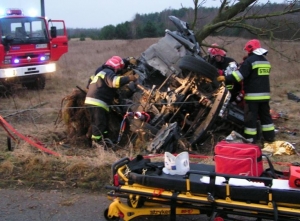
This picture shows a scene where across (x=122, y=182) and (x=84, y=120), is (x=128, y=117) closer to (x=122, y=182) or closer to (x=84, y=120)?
(x=84, y=120)

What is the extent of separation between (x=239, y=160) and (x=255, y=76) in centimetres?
374

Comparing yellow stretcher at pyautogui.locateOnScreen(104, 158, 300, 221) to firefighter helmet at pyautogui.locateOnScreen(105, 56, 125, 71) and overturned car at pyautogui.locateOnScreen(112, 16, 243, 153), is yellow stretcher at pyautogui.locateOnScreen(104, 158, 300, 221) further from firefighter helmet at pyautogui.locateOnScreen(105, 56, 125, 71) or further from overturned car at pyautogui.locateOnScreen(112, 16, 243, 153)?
firefighter helmet at pyautogui.locateOnScreen(105, 56, 125, 71)

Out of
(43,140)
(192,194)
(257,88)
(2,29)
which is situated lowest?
(43,140)

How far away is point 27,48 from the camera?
13.2 m

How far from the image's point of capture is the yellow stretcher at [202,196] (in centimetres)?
310

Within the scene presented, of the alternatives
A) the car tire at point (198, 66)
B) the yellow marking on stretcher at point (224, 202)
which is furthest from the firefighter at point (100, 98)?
the yellow marking on stretcher at point (224, 202)

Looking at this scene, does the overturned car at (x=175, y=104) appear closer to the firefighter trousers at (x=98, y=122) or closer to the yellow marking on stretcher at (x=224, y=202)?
the firefighter trousers at (x=98, y=122)

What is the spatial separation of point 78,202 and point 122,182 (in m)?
0.76

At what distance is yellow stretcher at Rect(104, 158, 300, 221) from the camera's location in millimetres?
3098

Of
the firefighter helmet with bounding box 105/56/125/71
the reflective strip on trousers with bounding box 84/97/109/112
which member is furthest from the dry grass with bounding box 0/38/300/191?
the firefighter helmet with bounding box 105/56/125/71

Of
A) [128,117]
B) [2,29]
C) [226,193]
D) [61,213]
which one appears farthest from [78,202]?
[2,29]

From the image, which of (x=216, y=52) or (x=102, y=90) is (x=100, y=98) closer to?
(x=102, y=90)

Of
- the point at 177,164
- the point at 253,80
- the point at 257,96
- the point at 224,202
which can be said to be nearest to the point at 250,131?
the point at 257,96

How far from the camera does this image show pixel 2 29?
12492 millimetres
